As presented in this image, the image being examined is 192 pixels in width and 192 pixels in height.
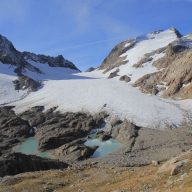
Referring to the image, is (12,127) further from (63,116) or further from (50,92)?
(50,92)

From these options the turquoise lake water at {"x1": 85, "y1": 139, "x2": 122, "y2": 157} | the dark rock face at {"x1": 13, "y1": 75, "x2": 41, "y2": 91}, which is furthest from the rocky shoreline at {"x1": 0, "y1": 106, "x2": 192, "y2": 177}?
the dark rock face at {"x1": 13, "y1": 75, "x2": 41, "y2": 91}

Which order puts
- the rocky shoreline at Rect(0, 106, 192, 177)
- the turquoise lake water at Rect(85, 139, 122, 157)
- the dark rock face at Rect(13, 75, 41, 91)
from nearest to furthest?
the rocky shoreline at Rect(0, 106, 192, 177), the turquoise lake water at Rect(85, 139, 122, 157), the dark rock face at Rect(13, 75, 41, 91)

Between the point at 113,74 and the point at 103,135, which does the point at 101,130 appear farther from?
the point at 113,74

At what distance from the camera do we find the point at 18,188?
161 feet

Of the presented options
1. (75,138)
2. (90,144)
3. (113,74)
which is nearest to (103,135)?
(90,144)

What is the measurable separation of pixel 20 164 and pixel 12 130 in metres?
52.9

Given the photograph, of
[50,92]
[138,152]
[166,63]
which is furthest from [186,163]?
[166,63]

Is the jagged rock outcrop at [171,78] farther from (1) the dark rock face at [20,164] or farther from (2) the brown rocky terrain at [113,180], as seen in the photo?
(2) the brown rocky terrain at [113,180]

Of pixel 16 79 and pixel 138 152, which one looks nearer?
pixel 138 152

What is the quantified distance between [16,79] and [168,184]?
146 meters

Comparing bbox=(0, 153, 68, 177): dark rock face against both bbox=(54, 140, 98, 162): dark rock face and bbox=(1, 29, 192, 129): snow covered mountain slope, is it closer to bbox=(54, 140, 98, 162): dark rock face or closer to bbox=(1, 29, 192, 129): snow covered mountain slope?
bbox=(54, 140, 98, 162): dark rock face

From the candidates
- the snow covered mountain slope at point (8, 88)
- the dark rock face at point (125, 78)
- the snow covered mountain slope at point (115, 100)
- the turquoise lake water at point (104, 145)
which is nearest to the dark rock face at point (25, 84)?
the snow covered mountain slope at point (8, 88)

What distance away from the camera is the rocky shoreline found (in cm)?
7936

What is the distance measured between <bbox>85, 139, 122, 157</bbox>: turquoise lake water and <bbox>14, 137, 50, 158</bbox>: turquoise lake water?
10.8m
